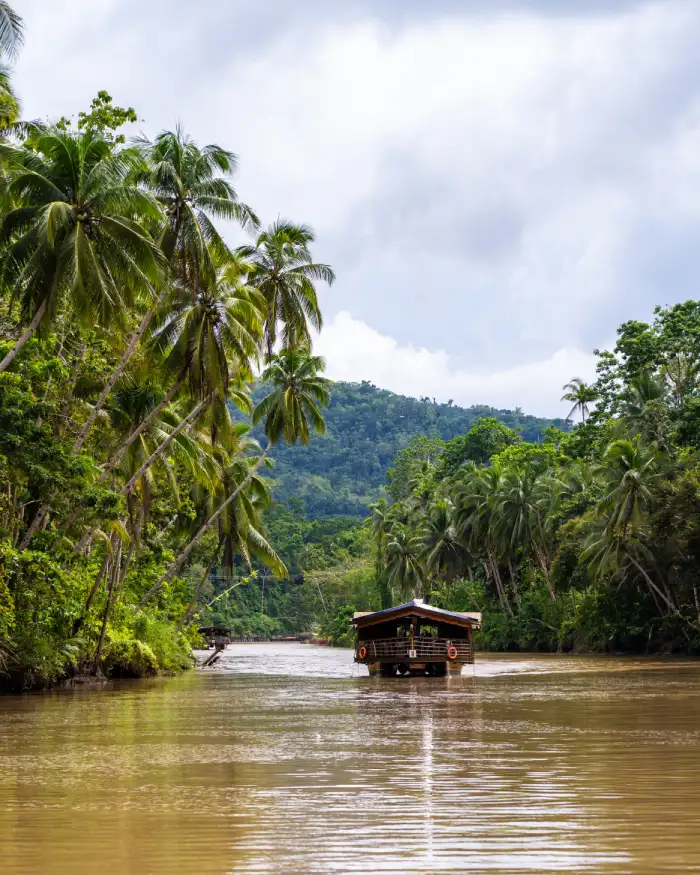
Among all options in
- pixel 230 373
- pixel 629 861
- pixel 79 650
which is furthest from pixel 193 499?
pixel 629 861

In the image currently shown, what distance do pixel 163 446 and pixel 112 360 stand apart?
2698 millimetres

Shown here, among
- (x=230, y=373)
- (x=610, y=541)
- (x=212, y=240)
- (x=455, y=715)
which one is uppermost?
(x=212, y=240)

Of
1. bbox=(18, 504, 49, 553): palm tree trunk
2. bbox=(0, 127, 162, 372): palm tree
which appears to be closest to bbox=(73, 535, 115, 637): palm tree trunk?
bbox=(18, 504, 49, 553): palm tree trunk

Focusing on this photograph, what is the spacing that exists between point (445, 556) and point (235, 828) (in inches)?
2505

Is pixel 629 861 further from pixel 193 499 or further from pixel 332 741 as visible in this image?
pixel 193 499

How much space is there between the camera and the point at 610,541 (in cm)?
4741

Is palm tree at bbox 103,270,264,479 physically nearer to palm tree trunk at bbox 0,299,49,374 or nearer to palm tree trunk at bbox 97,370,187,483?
palm tree trunk at bbox 97,370,187,483

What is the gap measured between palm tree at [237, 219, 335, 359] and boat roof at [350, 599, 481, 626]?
8591mm

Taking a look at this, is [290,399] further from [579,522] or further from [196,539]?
[579,522]

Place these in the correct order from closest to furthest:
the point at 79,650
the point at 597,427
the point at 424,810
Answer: the point at 424,810 < the point at 79,650 < the point at 597,427

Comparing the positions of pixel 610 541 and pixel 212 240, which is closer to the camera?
pixel 212 240

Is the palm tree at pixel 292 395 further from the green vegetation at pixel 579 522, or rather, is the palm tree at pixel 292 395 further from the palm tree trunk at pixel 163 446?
the green vegetation at pixel 579 522

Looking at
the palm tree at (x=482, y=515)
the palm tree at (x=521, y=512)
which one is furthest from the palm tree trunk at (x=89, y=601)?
the palm tree at (x=482, y=515)

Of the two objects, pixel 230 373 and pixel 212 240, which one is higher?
pixel 212 240
